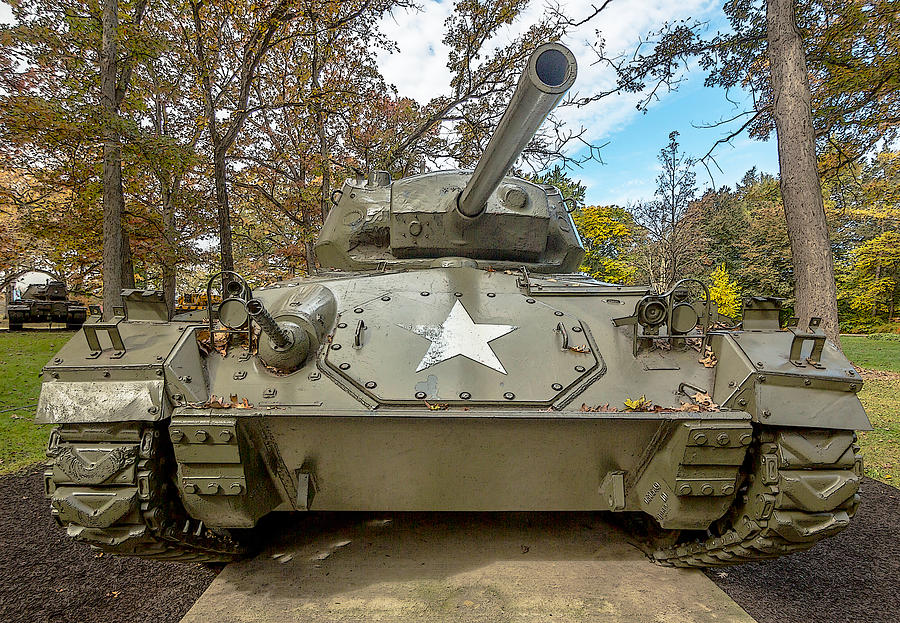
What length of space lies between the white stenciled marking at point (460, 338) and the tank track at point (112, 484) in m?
1.71

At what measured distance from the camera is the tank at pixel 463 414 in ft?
10.2

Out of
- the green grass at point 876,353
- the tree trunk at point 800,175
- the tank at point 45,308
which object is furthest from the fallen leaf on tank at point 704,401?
the tank at point 45,308

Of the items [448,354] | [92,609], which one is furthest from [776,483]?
[92,609]

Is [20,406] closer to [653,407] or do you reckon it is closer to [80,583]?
[80,583]

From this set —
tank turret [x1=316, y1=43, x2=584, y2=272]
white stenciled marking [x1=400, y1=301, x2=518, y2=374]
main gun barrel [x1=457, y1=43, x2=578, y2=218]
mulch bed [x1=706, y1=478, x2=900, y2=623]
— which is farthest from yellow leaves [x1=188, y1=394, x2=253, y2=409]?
mulch bed [x1=706, y1=478, x2=900, y2=623]

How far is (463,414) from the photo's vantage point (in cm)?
312

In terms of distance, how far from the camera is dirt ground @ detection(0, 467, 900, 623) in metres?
3.65

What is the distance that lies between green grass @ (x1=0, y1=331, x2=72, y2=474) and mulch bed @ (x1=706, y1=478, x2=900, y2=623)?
8.11 meters

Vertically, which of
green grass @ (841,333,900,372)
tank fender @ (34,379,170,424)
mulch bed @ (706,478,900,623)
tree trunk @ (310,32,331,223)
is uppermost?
tree trunk @ (310,32,331,223)

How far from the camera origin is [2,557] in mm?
4445

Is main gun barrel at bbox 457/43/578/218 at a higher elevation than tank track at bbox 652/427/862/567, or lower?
higher

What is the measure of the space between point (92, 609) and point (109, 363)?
5.86 feet

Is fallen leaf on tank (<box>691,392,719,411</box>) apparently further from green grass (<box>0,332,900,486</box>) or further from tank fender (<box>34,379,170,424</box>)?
green grass (<box>0,332,900,486</box>)

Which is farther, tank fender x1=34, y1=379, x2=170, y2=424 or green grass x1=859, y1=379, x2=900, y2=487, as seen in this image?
green grass x1=859, y1=379, x2=900, y2=487
